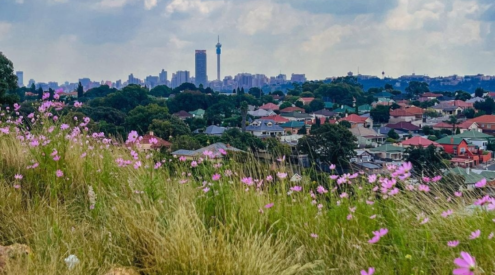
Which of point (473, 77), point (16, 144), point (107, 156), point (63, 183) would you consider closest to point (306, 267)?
point (63, 183)

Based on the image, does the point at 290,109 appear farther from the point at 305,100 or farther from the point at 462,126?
the point at 462,126

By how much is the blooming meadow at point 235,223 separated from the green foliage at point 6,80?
1246 cm

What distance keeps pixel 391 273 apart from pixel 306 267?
0.93 feet

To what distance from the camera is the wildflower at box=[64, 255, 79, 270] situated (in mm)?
1779

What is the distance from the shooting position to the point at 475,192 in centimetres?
245

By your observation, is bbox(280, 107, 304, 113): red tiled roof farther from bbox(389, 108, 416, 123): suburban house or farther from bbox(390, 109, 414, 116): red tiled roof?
bbox(389, 108, 416, 123): suburban house

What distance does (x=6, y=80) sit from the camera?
14.6 meters

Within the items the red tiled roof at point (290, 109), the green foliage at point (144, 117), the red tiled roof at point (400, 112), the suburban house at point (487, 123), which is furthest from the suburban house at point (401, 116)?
the green foliage at point (144, 117)

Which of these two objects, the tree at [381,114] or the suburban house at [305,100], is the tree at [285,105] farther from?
the tree at [381,114]

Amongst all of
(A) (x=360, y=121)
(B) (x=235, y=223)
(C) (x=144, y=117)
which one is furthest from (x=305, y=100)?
(B) (x=235, y=223)

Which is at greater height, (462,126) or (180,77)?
(180,77)

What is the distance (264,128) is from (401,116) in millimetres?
Result: 20091

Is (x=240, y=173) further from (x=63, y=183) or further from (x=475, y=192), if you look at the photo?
(x=475, y=192)

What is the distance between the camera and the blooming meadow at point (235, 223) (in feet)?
5.81
